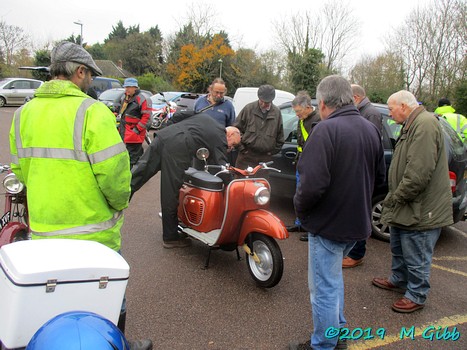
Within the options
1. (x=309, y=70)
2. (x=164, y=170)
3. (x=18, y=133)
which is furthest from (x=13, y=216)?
(x=309, y=70)

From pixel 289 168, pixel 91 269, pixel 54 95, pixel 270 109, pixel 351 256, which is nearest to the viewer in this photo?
pixel 91 269

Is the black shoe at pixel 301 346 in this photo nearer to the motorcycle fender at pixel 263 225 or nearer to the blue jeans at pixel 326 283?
the blue jeans at pixel 326 283

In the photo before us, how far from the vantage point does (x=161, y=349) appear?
269cm

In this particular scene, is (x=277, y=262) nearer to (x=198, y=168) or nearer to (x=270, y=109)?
(x=198, y=168)

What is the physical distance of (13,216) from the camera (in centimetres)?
316

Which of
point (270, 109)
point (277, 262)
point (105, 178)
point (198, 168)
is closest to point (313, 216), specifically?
point (277, 262)

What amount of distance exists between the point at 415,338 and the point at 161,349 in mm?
1932

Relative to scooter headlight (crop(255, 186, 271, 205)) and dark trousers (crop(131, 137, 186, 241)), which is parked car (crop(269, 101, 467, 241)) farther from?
dark trousers (crop(131, 137, 186, 241))

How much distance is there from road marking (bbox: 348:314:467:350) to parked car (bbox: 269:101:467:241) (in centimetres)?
112

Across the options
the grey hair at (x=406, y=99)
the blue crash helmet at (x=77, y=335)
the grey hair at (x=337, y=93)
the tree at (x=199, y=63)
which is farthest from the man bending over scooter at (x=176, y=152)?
the tree at (x=199, y=63)

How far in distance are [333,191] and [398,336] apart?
4.81ft

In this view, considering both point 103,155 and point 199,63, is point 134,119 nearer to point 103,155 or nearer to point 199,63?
point 103,155

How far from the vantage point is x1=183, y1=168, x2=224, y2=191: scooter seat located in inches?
151

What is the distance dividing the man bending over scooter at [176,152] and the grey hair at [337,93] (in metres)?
1.91
